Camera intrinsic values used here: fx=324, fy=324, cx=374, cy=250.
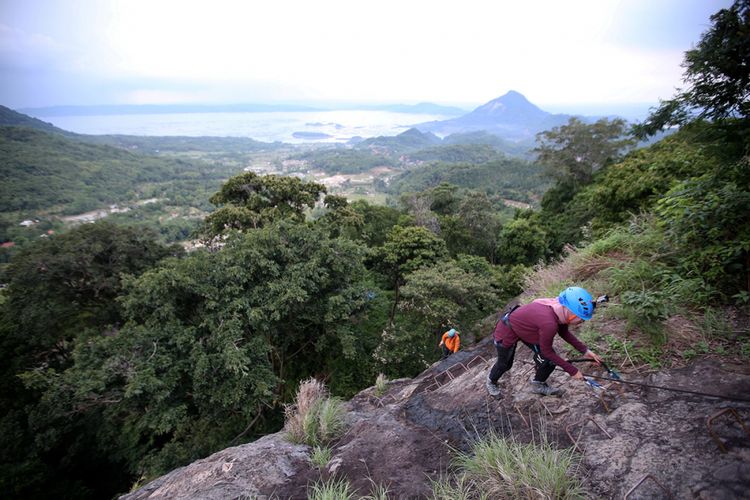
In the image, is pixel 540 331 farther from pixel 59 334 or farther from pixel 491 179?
pixel 491 179

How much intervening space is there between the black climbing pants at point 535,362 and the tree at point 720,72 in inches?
118

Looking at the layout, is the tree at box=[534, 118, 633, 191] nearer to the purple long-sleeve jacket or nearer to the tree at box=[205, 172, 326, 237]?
the tree at box=[205, 172, 326, 237]

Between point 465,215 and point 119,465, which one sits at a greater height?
point 465,215

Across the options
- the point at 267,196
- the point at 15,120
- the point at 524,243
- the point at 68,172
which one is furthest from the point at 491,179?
the point at 15,120

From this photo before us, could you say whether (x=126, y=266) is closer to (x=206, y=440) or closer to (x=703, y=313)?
(x=206, y=440)

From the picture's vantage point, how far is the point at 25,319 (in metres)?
11.7

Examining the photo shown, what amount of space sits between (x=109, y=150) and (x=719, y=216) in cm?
17548

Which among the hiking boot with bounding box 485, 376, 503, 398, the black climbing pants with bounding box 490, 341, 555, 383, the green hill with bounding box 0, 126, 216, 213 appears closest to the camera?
the black climbing pants with bounding box 490, 341, 555, 383

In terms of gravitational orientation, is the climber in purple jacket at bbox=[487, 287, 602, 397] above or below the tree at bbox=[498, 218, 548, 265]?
above

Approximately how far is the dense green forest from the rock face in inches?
27.4

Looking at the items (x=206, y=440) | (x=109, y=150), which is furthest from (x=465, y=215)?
(x=109, y=150)

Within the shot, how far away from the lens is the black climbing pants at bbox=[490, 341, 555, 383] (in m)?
3.71

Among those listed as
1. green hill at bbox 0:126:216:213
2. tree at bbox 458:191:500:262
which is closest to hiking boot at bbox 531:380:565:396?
tree at bbox 458:191:500:262

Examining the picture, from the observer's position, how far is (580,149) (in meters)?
25.3
